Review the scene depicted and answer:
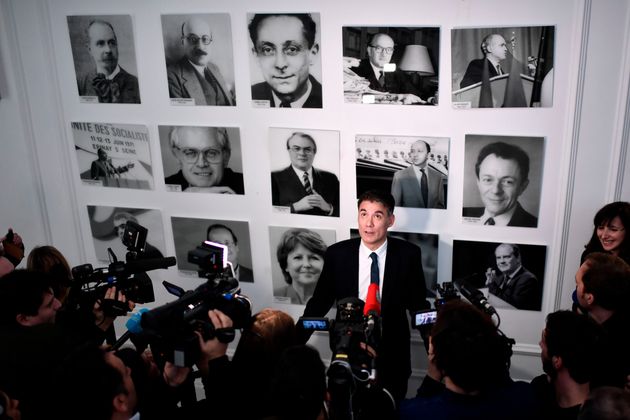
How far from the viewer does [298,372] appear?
6.61 ft

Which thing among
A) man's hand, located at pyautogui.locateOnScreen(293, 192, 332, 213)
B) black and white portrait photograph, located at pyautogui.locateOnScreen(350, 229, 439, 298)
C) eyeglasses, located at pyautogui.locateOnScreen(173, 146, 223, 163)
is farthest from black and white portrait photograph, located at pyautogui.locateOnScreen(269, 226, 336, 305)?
eyeglasses, located at pyautogui.locateOnScreen(173, 146, 223, 163)

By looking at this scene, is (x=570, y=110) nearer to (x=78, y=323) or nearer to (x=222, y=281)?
(x=222, y=281)

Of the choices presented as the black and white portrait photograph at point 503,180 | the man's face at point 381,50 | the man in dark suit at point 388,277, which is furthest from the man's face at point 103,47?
the black and white portrait photograph at point 503,180

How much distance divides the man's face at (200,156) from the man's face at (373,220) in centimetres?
124

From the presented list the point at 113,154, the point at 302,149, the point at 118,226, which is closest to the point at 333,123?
the point at 302,149

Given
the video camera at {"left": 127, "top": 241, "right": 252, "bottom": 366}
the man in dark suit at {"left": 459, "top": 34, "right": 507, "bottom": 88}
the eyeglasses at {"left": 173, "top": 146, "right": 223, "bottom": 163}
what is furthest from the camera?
the eyeglasses at {"left": 173, "top": 146, "right": 223, "bottom": 163}

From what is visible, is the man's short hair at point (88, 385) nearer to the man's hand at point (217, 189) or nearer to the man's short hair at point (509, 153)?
the man's hand at point (217, 189)

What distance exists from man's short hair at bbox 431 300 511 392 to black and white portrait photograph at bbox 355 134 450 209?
1489 mm

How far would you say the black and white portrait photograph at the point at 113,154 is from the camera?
4250mm

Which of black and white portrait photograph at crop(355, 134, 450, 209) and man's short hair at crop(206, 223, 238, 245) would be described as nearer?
black and white portrait photograph at crop(355, 134, 450, 209)

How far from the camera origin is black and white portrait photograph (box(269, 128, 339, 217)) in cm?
390

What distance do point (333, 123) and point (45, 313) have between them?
7.24 feet

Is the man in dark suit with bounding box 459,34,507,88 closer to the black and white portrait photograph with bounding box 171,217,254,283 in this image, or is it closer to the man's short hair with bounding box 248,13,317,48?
the man's short hair with bounding box 248,13,317,48

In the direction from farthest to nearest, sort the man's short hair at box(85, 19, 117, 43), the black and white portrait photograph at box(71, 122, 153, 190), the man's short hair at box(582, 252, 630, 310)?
1. the black and white portrait photograph at box(71, 122, 153, 190)
2. the man's short hair at box(85, 19, 117, 43)
3. the man's short hair at box(582, 252, 630, 310)
